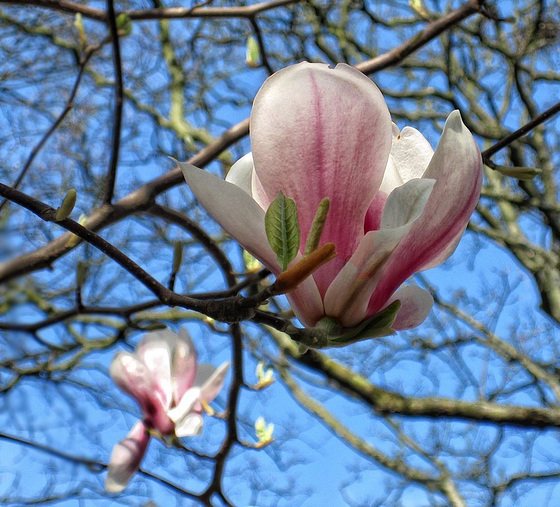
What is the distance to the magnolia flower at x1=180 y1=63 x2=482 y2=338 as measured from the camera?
379mm

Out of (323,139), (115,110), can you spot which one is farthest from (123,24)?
(323,139)

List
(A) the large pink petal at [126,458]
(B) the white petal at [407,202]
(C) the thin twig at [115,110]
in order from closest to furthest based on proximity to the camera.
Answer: (B) the white petal at [407,202]
(C) the thin twig at [115,110]
(A) the large pink petal at [126,458]

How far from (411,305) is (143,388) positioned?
70 centimetres

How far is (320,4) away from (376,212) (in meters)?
2.78

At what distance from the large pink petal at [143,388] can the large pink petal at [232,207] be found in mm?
702

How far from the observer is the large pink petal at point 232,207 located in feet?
1.23

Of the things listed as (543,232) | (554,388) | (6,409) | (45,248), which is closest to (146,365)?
(45,248)

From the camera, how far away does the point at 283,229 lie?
0.37 metres

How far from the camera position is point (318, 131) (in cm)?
39

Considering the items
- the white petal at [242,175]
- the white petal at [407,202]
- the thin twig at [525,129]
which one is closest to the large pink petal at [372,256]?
the white petal at [407,202]

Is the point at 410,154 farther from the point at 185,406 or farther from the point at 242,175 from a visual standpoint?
the point at 185,406

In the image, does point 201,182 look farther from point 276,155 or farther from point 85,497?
point 85,497

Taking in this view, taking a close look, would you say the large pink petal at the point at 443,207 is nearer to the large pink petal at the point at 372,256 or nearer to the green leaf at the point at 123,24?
the large pink petal at the point at 372,256

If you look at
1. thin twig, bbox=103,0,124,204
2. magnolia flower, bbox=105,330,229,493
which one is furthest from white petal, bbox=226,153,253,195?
magnolia flower, bbox=105,330,229,493
